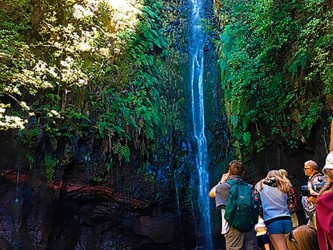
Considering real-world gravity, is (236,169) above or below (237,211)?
above

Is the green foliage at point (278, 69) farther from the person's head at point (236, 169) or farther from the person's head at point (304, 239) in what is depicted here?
the person's head at point (304, 239)

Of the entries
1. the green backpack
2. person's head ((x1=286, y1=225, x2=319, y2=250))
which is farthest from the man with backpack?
person's head ((x1=286, y1=225, x2=319, y2=250))

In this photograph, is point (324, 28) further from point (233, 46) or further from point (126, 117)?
point (126, 117)

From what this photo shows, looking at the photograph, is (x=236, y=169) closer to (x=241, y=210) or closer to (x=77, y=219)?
(x=241, y=210)

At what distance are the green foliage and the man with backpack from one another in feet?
10.7

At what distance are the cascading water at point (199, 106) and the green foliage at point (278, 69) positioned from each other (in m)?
2.25

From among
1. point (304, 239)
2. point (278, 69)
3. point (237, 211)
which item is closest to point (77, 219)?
point (278, 69)

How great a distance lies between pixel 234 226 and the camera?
4441 millimetres

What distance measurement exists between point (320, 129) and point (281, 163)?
1.75 meters

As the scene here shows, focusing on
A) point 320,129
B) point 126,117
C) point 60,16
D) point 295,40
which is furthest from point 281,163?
point 60,16

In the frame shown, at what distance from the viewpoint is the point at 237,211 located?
442 centimetres

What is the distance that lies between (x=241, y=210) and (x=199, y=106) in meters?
8.92

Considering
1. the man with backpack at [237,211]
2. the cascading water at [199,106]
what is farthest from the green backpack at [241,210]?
the cascading water at [199,106]

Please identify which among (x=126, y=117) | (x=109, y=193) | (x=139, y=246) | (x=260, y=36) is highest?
(x=260, y=36)
